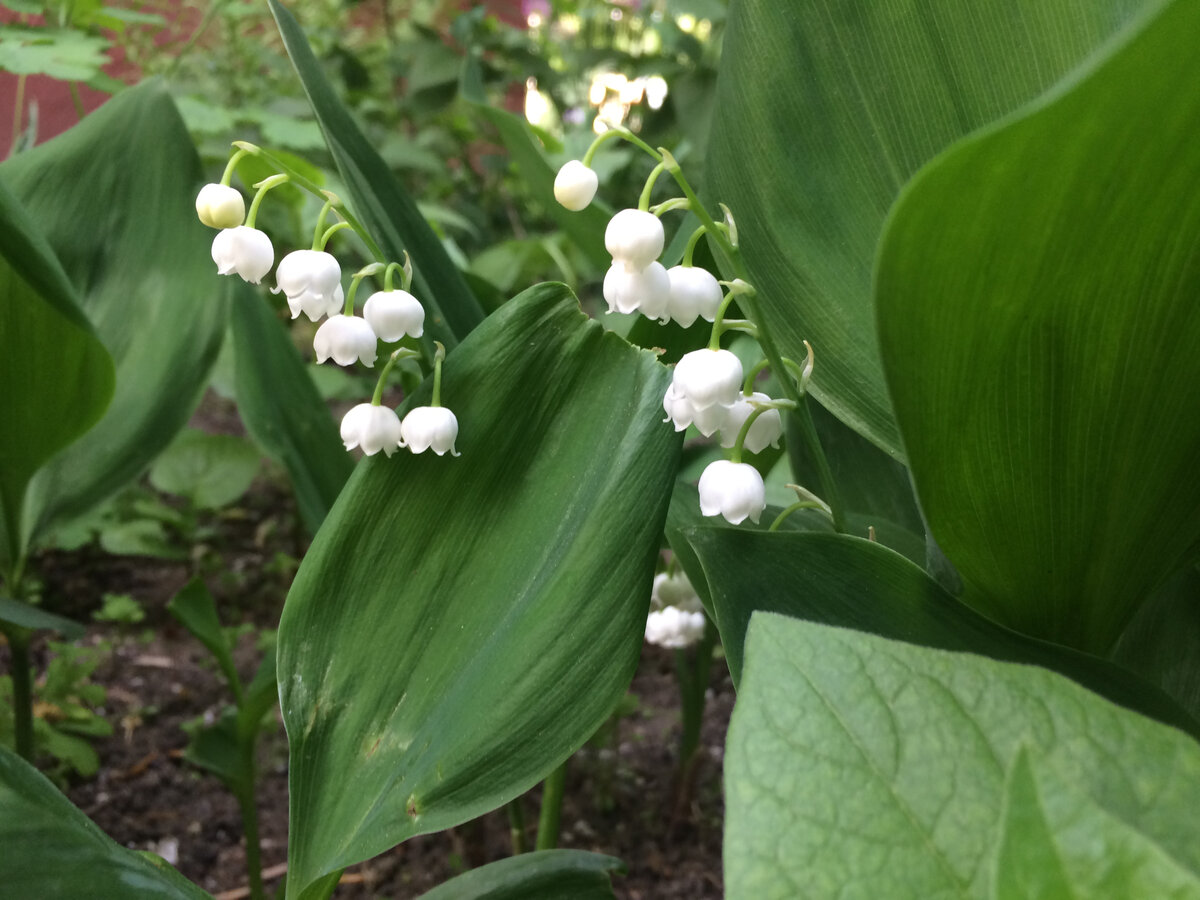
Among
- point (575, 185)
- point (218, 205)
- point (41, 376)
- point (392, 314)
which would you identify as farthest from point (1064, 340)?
point (41, 376)

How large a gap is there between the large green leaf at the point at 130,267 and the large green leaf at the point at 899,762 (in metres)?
0.72

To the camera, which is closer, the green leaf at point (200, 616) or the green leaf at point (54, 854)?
the green leaf at point (54, 854)

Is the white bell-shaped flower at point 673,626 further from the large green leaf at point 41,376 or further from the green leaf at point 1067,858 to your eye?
the green leaf at point 1067,858

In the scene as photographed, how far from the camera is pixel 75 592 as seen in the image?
1511 mm

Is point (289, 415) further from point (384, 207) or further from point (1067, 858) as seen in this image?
point (1067, 858)

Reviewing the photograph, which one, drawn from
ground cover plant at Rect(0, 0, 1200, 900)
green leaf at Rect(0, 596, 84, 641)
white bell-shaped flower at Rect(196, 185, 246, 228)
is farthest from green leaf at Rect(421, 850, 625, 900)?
white bell-shaped flower at Rect(196, 185, 246, 228)

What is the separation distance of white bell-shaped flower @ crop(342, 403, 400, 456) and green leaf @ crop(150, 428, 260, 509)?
3.24ft

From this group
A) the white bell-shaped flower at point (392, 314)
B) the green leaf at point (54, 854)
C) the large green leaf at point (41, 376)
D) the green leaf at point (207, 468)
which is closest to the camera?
the green leaf at point (54, 854)

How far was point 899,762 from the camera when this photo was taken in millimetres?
362

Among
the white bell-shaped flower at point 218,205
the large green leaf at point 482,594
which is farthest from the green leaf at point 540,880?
the white bell-shaped flower at point 218,205

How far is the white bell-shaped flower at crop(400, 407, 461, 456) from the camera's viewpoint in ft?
1.96

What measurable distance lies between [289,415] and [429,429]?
32 cm

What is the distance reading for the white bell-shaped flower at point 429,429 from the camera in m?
0.60

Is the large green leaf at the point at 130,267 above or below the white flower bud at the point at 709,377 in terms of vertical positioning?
above
